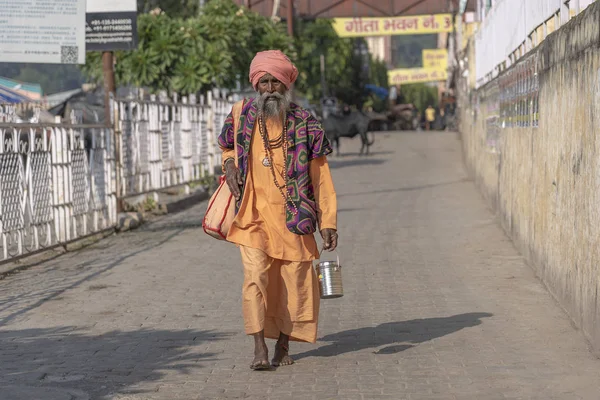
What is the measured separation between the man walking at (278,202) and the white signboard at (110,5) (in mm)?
8943

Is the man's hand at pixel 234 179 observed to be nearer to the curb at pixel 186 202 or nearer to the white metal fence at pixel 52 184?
the white metal fence at pixel 52 184

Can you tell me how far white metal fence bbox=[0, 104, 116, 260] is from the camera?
1114 centimetres

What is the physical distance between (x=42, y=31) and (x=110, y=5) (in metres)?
1.93

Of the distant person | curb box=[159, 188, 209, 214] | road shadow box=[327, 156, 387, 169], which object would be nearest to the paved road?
curb box=[159, 188, 209, 214]

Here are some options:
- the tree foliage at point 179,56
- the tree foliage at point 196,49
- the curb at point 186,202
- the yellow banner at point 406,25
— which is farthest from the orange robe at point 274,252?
the yellow banner at point 406,25

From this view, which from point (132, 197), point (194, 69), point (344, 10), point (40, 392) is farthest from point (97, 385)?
point (344, 10)

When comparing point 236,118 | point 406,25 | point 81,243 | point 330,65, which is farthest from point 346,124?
point 330,65

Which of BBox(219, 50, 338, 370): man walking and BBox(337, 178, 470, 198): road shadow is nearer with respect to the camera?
BBox(219, 50, 338, 370): man walking

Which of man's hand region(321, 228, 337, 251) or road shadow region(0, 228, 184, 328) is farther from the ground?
man's hand region(321, 228, 337, 251)

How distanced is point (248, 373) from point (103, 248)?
706cm

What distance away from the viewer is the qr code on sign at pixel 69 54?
13641 mm

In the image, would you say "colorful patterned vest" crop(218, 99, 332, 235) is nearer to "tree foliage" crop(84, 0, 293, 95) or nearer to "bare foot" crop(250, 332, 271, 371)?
"bare foot" crop(250, 332, 271, 371)

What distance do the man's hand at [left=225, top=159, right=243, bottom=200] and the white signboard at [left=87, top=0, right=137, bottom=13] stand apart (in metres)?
9.05

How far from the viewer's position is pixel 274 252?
656 centimetres
